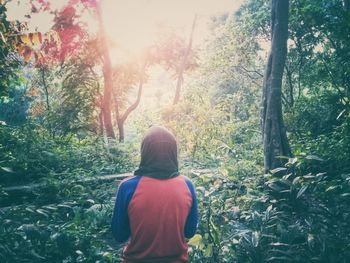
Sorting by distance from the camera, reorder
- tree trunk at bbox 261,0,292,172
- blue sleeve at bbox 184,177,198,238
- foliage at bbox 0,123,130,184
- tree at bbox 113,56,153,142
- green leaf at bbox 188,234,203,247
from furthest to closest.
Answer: tree at bbox 113,56,153,142, foliage at bbox 0,123,130,184, tree trunk at bbox 261,0,292,172, green leaf at bbox 188,234,203,247, blue sleeve at bbox 184,177,198,238

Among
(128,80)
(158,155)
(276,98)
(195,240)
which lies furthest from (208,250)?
(128,80)

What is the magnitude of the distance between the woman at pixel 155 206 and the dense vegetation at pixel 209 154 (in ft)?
3.03

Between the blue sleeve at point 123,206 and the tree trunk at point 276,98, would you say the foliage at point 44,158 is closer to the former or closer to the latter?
the tree trunk at point 276,98

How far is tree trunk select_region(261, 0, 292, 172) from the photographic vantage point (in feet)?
18.2

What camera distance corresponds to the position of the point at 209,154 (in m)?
9.12

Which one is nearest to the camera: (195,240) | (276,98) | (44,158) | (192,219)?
(192,219)

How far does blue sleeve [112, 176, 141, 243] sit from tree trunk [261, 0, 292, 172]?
12.2ft

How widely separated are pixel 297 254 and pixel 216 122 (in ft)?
25.9

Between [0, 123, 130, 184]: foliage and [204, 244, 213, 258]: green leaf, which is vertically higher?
[0, 123, 130, 184]: foliage

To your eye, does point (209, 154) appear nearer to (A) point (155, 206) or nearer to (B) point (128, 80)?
(A) point (155, 206)

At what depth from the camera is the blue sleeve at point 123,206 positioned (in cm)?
232

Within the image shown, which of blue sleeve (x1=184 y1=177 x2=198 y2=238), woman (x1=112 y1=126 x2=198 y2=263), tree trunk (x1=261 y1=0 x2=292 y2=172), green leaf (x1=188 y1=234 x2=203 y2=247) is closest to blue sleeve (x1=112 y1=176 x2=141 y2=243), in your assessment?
woman (x1=112 y1=126 x2=198 y2=263)

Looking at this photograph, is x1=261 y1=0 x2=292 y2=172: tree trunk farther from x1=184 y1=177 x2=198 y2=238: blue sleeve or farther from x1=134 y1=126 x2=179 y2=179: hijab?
x1=134 y1=126 x2=179 y2=179: hijab

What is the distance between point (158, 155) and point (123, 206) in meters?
0.46
